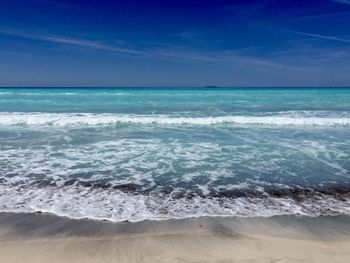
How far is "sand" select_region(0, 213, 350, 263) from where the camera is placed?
145 inches

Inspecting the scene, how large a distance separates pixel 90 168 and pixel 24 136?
Result: 248 inches

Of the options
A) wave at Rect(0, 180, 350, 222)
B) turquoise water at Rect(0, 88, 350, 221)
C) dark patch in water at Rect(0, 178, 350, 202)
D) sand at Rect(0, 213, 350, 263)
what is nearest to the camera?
sand at Rect(0, 213, 350, 263)

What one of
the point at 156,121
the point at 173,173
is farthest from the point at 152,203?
the point at 156,121

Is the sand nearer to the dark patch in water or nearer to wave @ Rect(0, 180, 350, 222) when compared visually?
wave @ Rect(0, 180, 350, 222)

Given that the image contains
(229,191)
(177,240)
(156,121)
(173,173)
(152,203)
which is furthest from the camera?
(156,121)

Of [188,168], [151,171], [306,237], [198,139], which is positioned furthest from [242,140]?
[306,237]

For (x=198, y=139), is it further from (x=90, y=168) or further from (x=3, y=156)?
(x=3, y=156)

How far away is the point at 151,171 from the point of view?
7375 millimetres

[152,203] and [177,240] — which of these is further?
[152,203]

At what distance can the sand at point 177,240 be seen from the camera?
12.1 ft

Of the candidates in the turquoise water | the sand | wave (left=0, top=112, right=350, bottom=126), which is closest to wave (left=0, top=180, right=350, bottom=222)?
the turquoise water

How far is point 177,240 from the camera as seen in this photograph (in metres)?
4.09

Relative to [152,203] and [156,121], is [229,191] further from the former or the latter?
[156,121]

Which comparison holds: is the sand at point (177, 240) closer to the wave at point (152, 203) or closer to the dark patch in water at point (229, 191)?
the wave at point (152, 203)
